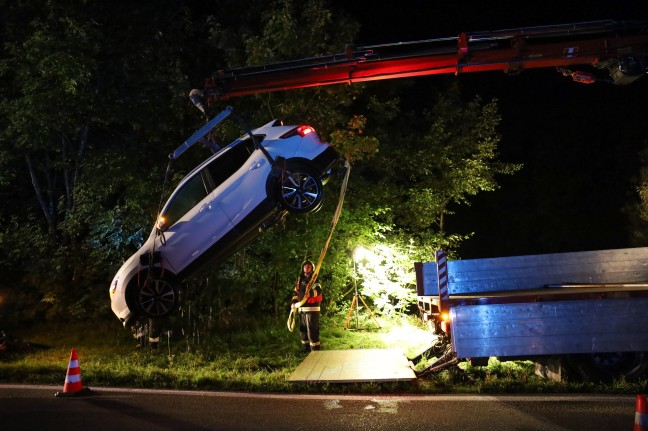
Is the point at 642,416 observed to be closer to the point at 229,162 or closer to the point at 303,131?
the point at 303,131

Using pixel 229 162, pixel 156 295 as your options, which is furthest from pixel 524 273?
pixel 156 295

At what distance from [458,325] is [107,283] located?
993 centimetres

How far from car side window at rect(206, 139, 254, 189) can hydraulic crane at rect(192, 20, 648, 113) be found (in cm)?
84

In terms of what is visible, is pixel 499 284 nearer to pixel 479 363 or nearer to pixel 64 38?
pixel 479 363

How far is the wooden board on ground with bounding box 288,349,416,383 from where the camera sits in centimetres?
720

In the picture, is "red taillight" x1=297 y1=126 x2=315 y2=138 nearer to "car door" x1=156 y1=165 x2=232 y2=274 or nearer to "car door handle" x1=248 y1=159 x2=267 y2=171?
"car door handle" x1=248 y1=159 x2=267 y2=171

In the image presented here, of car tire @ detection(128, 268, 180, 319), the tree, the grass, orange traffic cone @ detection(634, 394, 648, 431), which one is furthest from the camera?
the tree

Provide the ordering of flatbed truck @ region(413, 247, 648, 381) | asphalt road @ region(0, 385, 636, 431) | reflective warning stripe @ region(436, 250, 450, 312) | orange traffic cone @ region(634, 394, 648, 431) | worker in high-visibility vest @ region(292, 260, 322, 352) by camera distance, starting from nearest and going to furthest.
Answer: orange traffic cone @ region(634, 394, 648, 431) < asphalt road @ region(0, 385, 636, 431) < flatbed truck @ region(413, 247, 648, 381) < reflective warning stripe @ region(436, 250, 450, 312) < worker in high-visibility vest @ region(292, 260, 322, 352)

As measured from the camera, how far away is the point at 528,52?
8.20 metres

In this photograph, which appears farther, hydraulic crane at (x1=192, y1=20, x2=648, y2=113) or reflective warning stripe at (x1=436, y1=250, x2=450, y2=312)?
hydraulic crane at (x1=192, y1=20, x2=648, y2=113)

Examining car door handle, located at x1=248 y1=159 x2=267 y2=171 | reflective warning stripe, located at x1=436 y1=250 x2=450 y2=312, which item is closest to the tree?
car door handle, located at x1=248 y1=159 x2=267 y2=171

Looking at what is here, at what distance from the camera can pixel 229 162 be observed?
8.38 meters

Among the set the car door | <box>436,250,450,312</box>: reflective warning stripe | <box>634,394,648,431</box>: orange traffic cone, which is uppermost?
the car door

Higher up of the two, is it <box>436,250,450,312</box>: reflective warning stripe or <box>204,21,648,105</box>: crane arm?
<box>204,21,648,105</box>: crane arm
